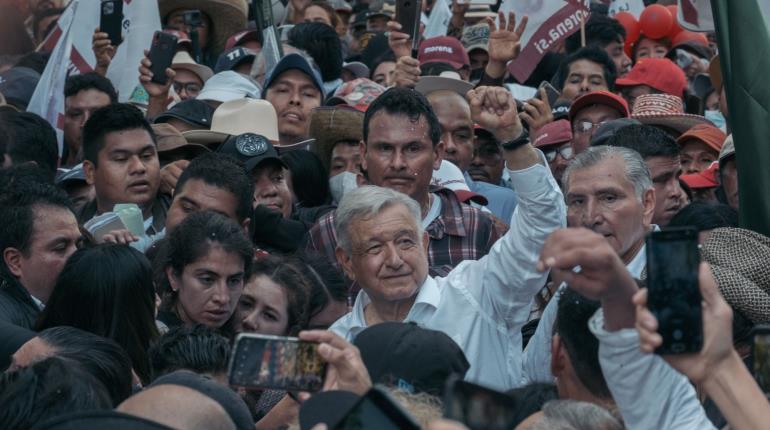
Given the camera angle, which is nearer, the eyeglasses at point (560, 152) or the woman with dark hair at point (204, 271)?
the woman with dark hair at point (204, 271)

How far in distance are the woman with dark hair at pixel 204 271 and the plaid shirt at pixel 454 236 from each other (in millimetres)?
599

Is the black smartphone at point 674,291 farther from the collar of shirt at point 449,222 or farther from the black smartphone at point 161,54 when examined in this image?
the black smartphone at point 161,54

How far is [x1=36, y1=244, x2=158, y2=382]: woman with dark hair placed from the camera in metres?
4.98

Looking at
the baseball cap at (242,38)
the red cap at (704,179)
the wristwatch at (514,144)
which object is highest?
the baseball cap at (242,38)

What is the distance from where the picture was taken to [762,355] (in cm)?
276

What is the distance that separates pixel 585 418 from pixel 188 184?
3.43 meters

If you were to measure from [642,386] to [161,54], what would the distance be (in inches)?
212

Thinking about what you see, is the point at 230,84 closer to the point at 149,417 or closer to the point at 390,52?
the point at 390,52

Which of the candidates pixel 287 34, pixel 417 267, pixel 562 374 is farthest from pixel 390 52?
pixel 562 374

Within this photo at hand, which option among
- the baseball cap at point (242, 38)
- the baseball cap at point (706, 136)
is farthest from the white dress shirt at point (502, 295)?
the baseball cap at point (242, 38)

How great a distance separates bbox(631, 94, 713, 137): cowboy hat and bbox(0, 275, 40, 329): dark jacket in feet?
13.2

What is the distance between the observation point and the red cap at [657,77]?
30.7ft

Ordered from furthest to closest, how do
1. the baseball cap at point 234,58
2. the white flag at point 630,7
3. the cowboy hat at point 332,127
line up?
the white flag at point 630,7
the baseball cap at point 234,58
the cowboy hat at point 332,127

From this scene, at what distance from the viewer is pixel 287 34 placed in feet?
32.7
